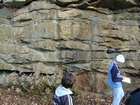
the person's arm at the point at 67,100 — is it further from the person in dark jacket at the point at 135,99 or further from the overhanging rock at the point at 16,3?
the overhanging rock at the point at 16,3

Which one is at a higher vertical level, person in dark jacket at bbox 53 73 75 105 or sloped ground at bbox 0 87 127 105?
person in dark jacket at bbox 53 73 75 105

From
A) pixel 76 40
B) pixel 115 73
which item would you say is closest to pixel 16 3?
pixel 76 40

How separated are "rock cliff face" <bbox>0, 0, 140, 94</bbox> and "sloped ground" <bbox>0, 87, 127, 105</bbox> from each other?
519mm

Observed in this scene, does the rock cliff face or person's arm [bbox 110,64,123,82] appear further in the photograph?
the rock cliff face

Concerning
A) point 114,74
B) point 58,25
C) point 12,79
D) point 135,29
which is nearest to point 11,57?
point 12,79

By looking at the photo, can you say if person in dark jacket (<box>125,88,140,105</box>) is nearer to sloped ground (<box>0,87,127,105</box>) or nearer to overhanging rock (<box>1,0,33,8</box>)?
sloped ground (<box>0,87,127,105</box>)

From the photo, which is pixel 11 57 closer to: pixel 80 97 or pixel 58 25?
pixel 58 25

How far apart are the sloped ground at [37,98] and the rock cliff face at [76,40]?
519 millimetres

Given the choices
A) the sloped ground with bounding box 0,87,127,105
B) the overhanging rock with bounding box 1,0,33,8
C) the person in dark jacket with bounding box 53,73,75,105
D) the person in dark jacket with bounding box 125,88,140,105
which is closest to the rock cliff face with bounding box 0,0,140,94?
the overhanging rock with bounding box 1,0,33,8

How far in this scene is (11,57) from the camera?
8773 millimetres

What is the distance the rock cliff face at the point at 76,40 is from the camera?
841 cm

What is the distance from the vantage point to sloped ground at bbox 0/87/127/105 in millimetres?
7316

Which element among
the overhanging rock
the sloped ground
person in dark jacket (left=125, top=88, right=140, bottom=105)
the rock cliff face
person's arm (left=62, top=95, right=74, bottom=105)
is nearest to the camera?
person in dark jacket (left=125, top=88, right=140, bottom=105)

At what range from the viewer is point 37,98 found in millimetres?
7574
